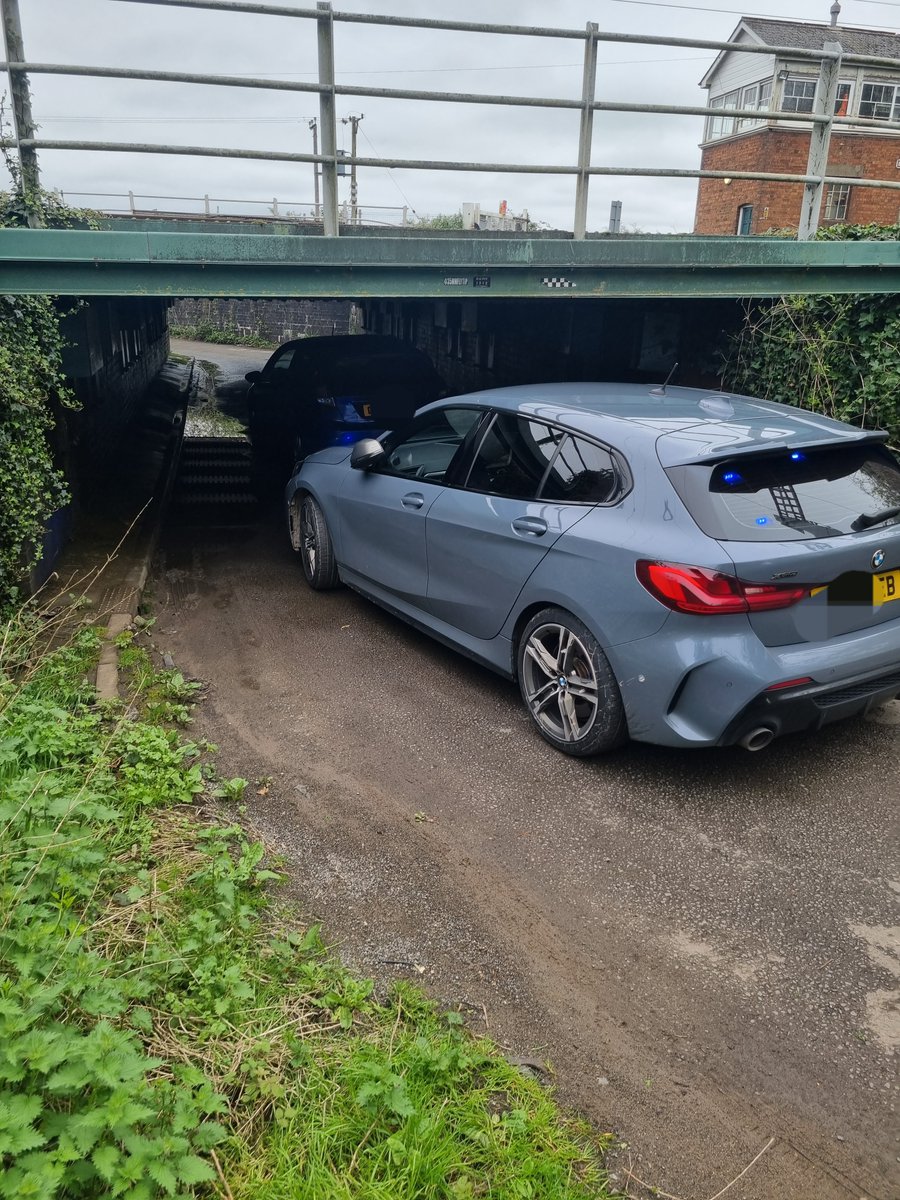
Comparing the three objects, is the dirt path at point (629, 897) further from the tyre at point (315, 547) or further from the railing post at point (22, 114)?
the railing post at point (22, 114)

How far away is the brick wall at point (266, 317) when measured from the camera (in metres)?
33.3

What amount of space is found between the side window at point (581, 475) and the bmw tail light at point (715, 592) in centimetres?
64

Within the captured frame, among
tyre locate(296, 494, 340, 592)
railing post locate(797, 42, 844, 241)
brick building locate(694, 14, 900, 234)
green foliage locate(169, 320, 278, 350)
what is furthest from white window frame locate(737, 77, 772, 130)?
tyre locate(296, 494, 340, 592)

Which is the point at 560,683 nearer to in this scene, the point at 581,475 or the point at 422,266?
the point at 581,475

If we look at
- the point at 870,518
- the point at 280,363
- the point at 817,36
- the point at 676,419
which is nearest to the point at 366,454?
the point at 676,419

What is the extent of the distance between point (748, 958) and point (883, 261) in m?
5.82

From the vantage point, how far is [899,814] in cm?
401

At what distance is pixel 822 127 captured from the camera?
6750mm

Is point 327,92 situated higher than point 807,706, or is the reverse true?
point 327,92

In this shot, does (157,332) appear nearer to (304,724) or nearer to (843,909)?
(304,724)

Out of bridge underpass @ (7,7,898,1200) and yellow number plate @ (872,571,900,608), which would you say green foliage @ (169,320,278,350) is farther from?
yellow number plate @ (872,571,900,608)

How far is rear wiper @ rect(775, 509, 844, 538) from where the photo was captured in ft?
12.5

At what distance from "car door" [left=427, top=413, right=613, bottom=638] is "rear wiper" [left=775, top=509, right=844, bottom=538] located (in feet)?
2.68

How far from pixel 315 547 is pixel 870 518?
4154 millimetres
